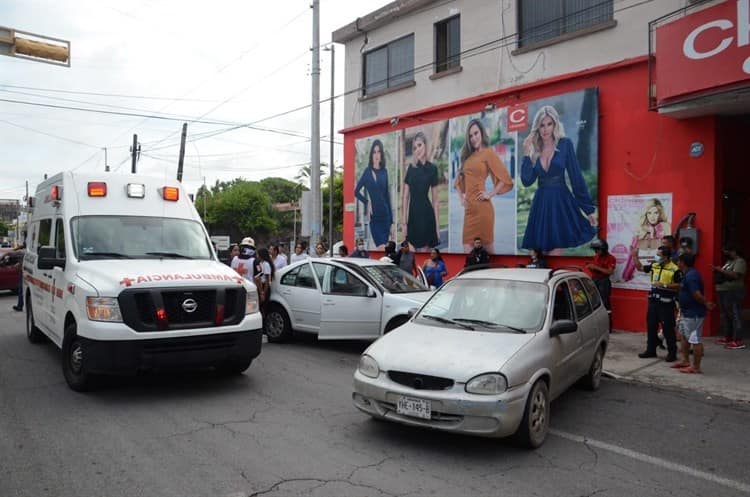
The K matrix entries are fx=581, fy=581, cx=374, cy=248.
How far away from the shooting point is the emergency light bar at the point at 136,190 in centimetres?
792

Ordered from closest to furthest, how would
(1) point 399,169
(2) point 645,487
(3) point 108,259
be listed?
1. (2) point 645,487
2. (3) point 108,259
3. (1) point 399,169

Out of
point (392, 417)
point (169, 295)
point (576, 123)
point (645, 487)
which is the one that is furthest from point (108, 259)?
point (576, 123)

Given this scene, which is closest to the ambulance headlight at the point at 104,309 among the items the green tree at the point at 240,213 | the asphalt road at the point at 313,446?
the asphalt road at the point at 313,446

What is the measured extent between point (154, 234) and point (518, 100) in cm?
925

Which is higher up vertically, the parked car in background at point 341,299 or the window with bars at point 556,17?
the window with bars at point 556,17

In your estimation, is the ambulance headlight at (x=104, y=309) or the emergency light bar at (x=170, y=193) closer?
the ambulance headlight at (x=104, y=309)

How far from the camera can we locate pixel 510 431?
476 cm

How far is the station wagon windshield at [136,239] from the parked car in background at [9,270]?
13648 millimetres

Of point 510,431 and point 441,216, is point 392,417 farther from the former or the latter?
point 441,216

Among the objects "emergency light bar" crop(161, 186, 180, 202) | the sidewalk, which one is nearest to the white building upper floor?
the sidewalk

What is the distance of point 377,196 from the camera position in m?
17.5

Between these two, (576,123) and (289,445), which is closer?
(289,445)

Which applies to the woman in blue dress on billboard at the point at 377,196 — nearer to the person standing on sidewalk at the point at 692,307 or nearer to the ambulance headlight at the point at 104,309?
the person standing on sidewalk at the point at 692,307

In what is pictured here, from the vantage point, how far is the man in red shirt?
37.1ft
